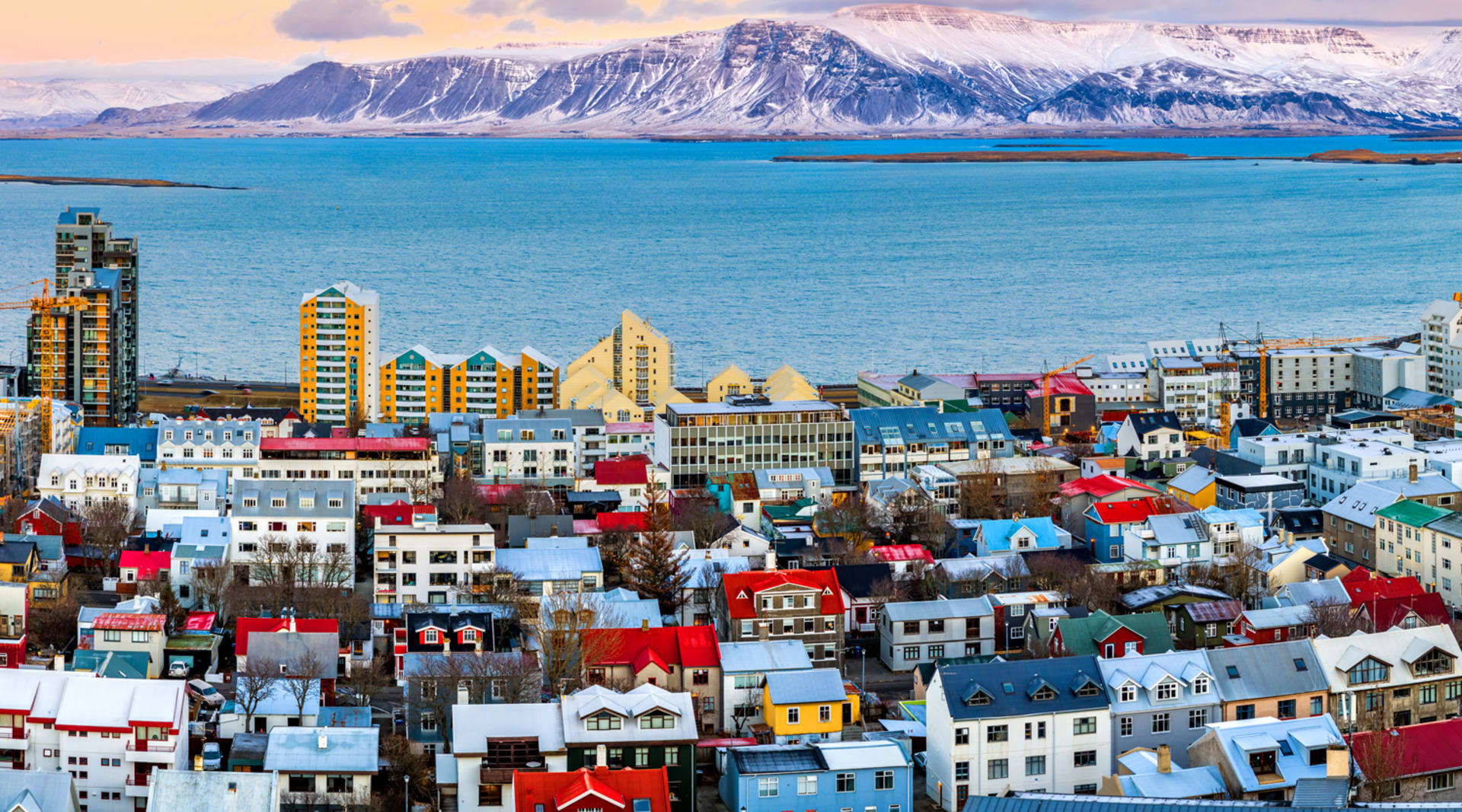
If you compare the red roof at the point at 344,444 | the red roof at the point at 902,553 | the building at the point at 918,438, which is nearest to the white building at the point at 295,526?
the red roof at the point at 344,444

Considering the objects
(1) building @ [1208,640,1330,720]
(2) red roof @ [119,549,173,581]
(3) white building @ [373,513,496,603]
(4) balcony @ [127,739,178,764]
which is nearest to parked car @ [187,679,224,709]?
(4) balcony @ [127,739,178,764]

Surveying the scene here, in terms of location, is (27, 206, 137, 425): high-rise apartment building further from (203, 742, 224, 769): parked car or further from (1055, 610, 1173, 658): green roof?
(1055, 610, 1173, 658): green roof

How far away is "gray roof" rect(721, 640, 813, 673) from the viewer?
24.8 m

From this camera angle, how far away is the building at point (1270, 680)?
938 inches

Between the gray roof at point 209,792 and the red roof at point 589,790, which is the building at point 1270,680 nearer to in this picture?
the red roof at point 589,790

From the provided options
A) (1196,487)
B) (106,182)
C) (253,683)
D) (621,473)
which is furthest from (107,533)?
(106,182)

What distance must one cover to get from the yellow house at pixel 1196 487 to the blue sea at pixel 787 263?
2819 cm

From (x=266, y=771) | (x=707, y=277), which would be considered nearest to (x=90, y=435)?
(x=266, y=771)

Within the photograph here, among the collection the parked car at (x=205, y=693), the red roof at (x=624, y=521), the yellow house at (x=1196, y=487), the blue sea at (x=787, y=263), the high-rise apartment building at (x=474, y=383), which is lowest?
the parked car at (x=205, y=693)

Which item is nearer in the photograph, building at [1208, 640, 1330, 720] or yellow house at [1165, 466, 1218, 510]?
building at [1208, 640, 1330, 720]

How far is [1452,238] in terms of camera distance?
118062 mm

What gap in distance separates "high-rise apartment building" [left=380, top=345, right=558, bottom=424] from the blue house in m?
28.4

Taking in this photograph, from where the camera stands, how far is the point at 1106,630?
26.4 metres

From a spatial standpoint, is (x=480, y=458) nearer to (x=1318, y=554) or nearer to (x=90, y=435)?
(x=90, y=435)
